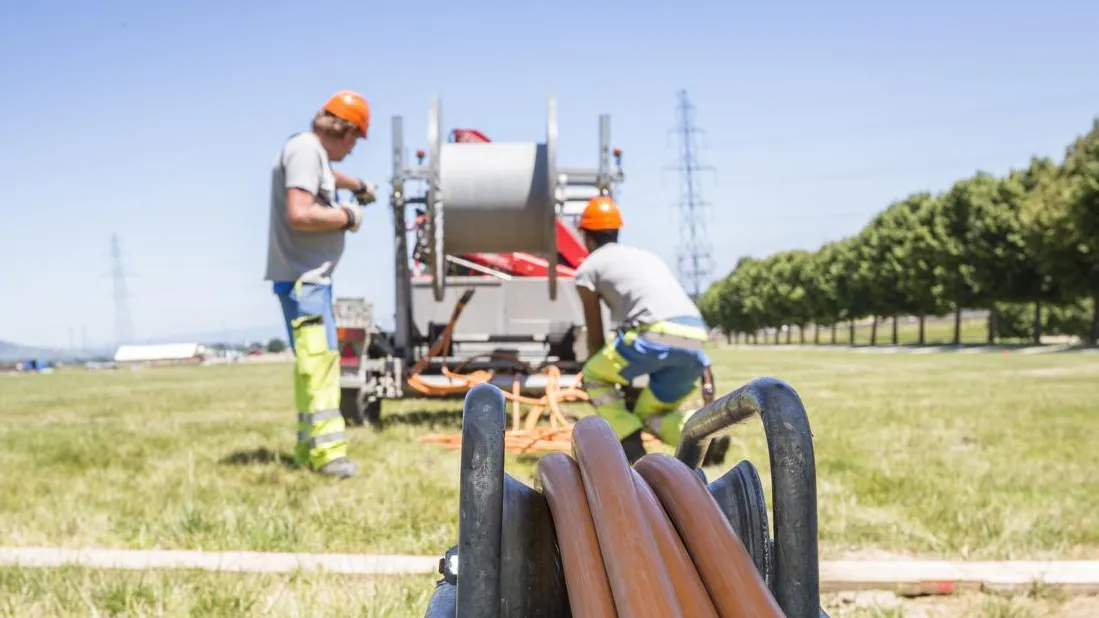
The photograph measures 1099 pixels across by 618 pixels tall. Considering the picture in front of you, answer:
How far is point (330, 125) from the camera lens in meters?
5.49

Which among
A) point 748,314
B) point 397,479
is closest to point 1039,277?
point 397,479

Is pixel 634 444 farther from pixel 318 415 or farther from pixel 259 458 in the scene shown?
pixel 259 458

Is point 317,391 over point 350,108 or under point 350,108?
under

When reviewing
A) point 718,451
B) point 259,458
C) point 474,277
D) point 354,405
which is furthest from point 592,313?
point 474,277

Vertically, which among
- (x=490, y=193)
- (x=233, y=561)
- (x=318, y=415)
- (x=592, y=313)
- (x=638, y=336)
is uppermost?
(x=490, y=193)

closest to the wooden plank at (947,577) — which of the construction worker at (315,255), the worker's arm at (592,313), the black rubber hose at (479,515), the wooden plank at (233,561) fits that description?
the wooden plank at (233,561)

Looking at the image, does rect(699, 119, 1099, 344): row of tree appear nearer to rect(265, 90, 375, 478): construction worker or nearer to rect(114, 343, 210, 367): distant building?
rect(265, 90, 375, 478): construction worker

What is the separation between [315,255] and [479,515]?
14.7 feet

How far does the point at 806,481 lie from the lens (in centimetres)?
126

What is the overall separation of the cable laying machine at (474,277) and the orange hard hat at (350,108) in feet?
3.34

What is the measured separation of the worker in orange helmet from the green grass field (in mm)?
645

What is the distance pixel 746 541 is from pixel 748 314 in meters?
92.4

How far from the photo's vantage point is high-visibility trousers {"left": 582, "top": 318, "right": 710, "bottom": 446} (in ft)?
17.3

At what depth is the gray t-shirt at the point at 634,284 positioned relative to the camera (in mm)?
5273
